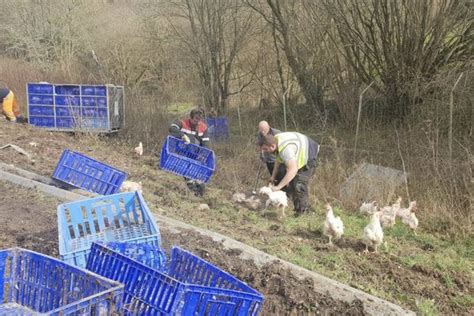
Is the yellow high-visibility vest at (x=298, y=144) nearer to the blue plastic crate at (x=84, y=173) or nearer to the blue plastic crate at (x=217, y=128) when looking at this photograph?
the blue plastic crate at (x=84, y=173)

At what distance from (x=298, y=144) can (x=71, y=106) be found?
7.20 m

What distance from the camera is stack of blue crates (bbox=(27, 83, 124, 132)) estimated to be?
39.8ft

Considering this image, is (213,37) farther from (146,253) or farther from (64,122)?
(146,253)

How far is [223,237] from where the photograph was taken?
5.17 meters

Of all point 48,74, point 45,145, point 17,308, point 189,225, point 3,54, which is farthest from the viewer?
point 3,54

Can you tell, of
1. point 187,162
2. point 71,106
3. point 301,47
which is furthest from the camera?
point 301,47

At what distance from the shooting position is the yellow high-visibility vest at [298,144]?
668cm

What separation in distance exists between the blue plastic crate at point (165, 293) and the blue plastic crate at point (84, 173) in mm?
3360

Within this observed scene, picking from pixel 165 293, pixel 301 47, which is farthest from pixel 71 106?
pixel 165 293

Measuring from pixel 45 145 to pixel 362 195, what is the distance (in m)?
6.65

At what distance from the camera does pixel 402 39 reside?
10594 mm

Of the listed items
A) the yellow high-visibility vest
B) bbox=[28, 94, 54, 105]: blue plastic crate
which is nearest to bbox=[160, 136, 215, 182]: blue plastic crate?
the yellow high-visibility vest

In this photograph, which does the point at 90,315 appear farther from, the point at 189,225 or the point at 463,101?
the point at 463,101

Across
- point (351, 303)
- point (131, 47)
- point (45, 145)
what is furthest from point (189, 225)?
point (131, 47)
